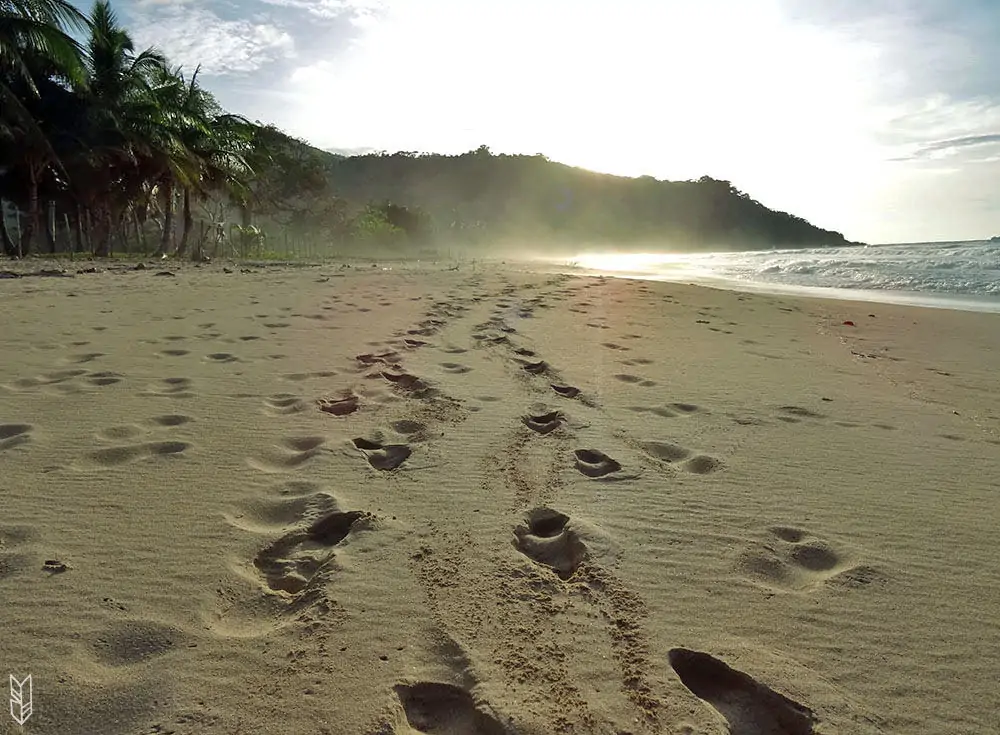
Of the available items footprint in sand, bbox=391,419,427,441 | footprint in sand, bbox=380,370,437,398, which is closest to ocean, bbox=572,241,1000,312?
footprint in sand, bbox=380,370,437,398

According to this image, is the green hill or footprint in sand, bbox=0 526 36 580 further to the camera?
the green hill

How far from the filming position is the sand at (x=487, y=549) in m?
1.34

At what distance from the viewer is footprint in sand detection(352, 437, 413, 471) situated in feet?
8.70

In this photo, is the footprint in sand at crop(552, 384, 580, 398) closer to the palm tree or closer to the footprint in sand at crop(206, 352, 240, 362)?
the footprint in sand at crop(206, 352, 240, 362)

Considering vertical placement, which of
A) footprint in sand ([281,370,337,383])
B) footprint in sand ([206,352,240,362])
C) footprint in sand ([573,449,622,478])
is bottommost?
footprint in sand ([573,449,622,478])

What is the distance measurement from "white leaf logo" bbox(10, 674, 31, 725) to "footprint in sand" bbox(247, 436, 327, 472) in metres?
1.20

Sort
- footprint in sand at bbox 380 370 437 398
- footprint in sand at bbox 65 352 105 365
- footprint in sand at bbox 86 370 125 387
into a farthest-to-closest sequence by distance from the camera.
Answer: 1. footprint in sand at bbox 65 352 105 365
2. footprint in sand at bbox 380 370 437 398
3. footprint in sand at bbox 86 370 125 387

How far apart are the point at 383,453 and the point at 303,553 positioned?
2.95 feet

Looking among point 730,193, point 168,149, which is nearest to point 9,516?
point 168,149

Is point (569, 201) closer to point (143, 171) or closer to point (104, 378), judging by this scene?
point (143, 171)

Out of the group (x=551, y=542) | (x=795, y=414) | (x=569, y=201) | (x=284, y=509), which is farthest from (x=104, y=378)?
(x=569, y=201)

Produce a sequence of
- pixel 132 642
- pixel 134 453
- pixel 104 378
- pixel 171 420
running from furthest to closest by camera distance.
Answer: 1. pixel 104 378
2. pixel 171 420
3. pixel 134 453
4. pixel 132 642

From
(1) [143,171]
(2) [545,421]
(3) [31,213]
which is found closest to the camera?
(2) [545,421]

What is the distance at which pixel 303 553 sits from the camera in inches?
74.9
